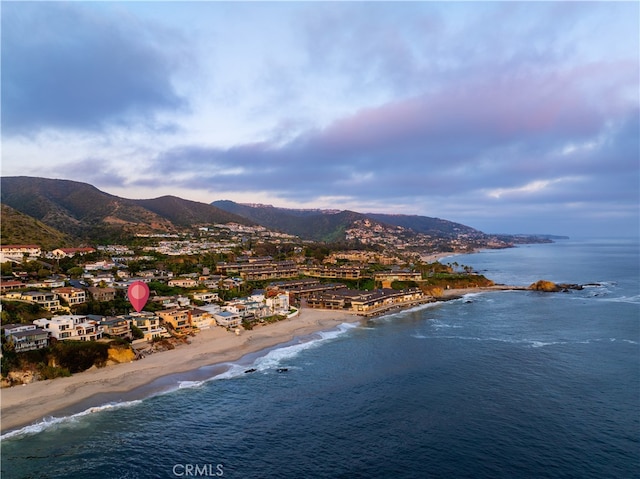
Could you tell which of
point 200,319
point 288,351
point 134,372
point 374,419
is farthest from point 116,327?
point 374,419

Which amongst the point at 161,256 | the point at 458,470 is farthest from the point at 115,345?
the point at 161,256

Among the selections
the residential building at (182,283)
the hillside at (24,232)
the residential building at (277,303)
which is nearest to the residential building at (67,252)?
the hillside at (24,232)

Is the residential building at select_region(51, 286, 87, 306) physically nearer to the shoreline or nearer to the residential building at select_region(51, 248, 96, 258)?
the shoreline

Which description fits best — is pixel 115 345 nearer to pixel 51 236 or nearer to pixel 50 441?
pixel 50 441

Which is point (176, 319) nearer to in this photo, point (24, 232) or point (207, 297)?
point (207, 297)

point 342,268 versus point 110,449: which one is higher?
point 342,268

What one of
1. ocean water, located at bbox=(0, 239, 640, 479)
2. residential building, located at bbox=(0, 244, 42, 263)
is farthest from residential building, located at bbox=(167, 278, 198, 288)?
ocean water, located at bbox=(0, 239, 640, 479)
